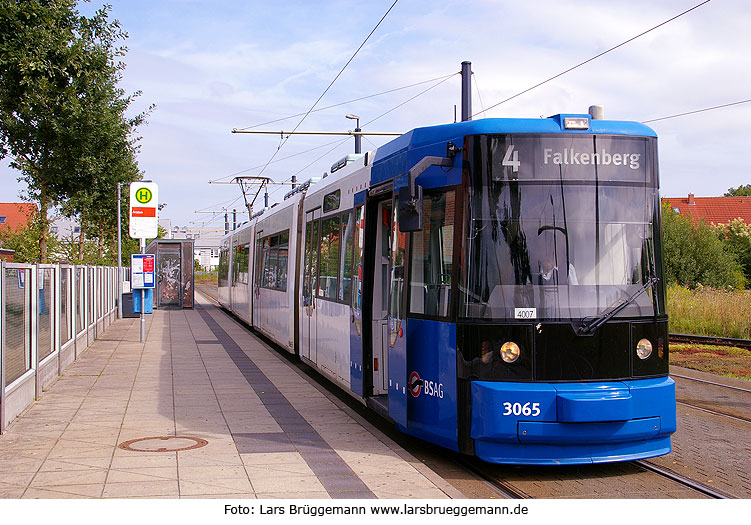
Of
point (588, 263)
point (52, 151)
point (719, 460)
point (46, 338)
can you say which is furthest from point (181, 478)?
point (52, 151)

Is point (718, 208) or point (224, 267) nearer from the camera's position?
point (224, 267)

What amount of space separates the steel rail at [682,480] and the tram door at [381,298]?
9.59ft

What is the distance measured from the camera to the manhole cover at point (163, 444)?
7.96m

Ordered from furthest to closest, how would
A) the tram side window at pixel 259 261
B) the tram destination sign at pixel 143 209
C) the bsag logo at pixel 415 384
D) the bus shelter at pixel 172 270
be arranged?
1. the bus shelter at pixel 172 270
2. the tram side window at pixel 259 261
3. the tram destination sign at pixel 143 209
4. the bsag logo at pixel 415 384

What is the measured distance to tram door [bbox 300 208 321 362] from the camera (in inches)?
521

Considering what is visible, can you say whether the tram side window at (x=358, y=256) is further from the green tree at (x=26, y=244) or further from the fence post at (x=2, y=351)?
the green tree at (x=26, y=244)

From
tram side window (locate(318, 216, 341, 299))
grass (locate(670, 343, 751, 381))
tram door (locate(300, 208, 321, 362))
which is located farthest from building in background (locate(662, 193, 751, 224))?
tram side window (locate(318, 216, 341, 299))

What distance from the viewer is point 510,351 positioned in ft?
22.9

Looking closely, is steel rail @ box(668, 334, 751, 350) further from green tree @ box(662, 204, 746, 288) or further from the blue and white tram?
green tree @ box(662, 204, 746, 288)

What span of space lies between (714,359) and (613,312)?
1095cm

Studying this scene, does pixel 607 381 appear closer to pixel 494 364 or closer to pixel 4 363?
pixel 494 364

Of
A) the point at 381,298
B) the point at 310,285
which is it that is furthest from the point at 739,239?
the point at 381,298

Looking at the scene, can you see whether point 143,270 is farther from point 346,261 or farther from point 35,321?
point 346,261

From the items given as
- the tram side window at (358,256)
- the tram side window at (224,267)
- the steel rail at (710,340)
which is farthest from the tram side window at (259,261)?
the tram side window at (224,267)
